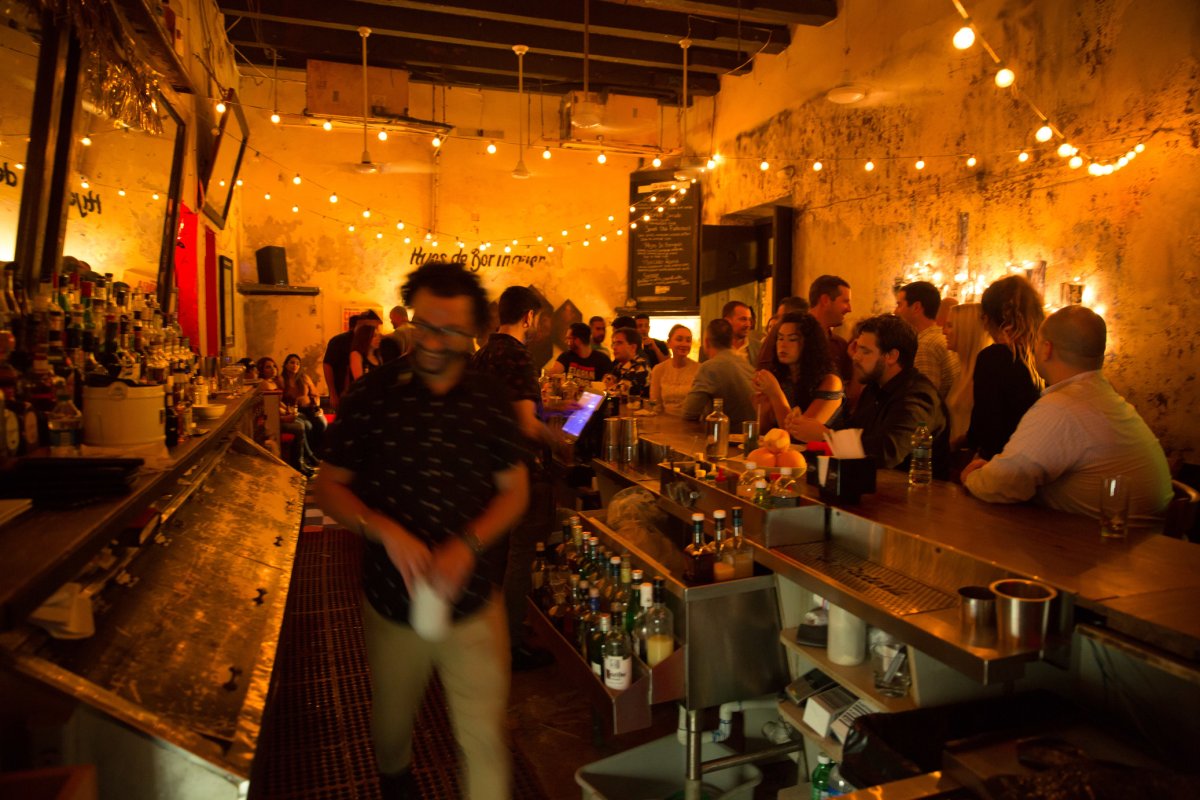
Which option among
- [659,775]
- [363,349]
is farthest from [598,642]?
[363,349]

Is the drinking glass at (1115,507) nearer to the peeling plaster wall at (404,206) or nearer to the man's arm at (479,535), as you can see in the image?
the man's arm at (479,535)

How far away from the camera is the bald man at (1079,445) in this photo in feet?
7.25

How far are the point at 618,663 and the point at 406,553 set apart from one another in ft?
3.12

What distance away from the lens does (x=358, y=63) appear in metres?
8.25

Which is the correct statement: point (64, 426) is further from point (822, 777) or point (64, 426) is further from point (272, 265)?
point (272, 265)

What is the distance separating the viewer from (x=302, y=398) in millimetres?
8461

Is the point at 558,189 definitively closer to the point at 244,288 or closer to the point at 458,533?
the point at 244,288

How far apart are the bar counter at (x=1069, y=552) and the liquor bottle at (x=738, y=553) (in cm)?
23

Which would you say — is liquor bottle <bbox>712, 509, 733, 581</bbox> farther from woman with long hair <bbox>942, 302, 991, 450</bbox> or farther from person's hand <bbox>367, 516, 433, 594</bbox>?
woman with long hair <bbox>942, 302, 991, 450</bbox>

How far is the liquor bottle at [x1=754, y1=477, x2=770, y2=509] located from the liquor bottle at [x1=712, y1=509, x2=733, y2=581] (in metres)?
0.12

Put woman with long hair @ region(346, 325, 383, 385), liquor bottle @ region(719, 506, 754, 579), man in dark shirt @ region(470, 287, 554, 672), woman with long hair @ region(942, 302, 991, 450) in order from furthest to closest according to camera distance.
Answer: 1. woman with long hair @ region(346, 325, 383, 385)
2. woman with long hair @ region(942, 302, 991, 450)
3. man in dark shirt @ region(470, 287, 554, 672)
4. liquor bottle @ region(719, 506, 754, 579)

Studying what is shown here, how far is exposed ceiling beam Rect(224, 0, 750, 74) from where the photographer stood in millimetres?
7082

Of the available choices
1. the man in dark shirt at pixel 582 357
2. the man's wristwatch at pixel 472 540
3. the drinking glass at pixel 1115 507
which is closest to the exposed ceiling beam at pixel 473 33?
the man in dark shirt at pixel 582 357

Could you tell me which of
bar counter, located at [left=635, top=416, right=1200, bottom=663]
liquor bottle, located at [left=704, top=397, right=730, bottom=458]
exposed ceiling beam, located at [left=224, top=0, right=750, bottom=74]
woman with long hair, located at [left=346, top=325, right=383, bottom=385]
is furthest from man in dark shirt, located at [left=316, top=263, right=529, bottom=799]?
exposed ceiling beam, located at [left=224, top=0, right=750, bottom=74]
